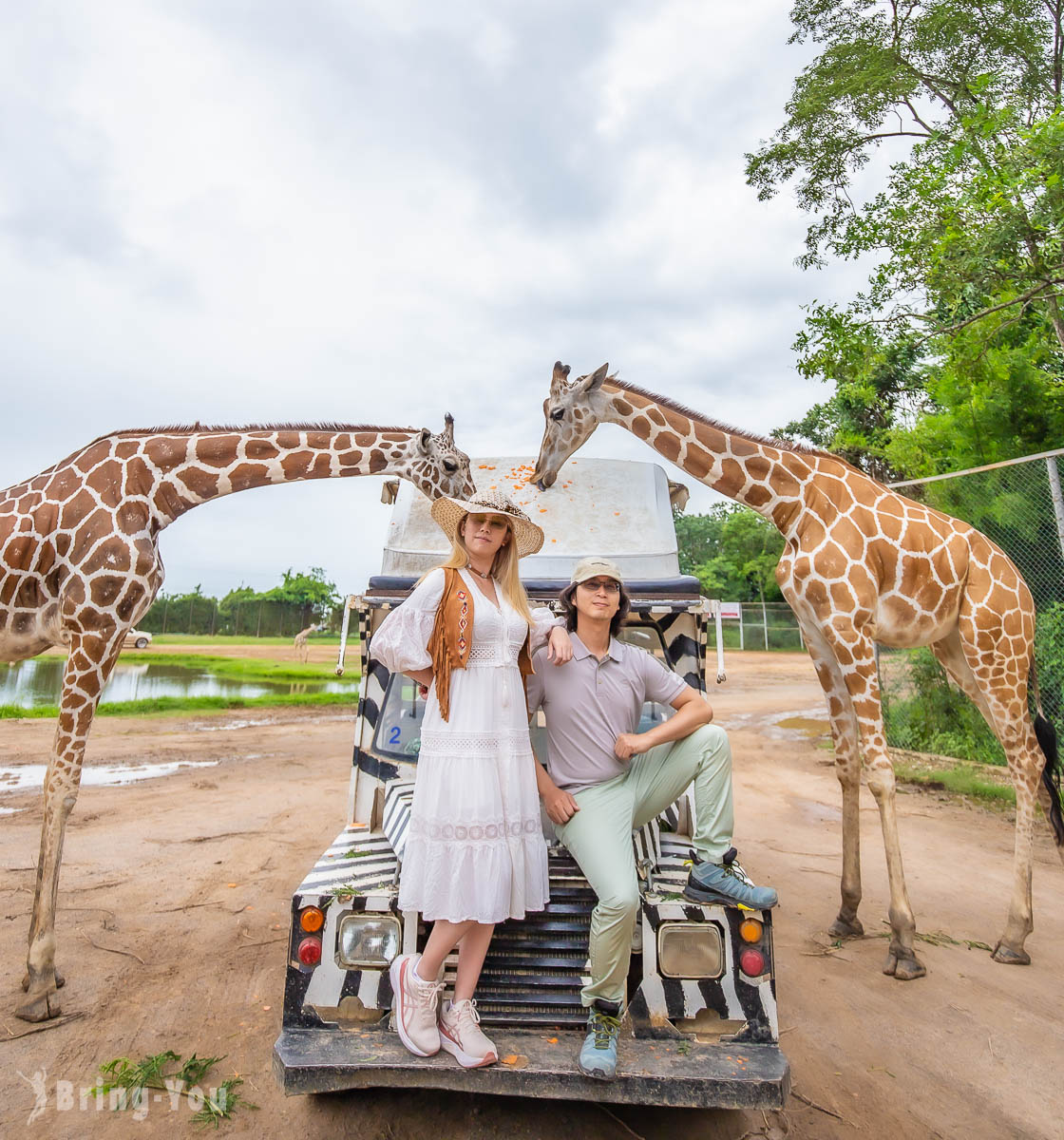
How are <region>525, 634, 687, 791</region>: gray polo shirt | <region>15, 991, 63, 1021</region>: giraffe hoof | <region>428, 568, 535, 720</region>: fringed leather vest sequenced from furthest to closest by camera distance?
<region>15, 991, 63, 1021</region>: giraffe hoof, <region>525, 634, 687, 791</region>: gray polo shirt, <region>428, 568, 535, 720</region>: fringed leather vest

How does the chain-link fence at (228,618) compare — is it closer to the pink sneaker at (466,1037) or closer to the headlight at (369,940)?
the headlight at (369,940)

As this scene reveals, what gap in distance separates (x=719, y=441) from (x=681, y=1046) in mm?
3876

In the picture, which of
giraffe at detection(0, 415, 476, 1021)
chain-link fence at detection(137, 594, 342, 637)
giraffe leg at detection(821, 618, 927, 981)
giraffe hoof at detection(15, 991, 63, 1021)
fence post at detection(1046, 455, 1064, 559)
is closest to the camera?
giraffe hoof at detection(15, 991, 63, 1021)

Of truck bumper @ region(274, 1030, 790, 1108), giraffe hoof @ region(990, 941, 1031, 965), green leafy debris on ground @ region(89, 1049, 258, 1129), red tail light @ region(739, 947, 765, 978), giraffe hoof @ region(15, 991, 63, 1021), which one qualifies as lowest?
giraffe hoof @ region(990, 941, 1031, 965)

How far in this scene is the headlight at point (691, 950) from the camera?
296 centimetres

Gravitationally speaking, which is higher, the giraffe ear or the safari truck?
the giraffe ear

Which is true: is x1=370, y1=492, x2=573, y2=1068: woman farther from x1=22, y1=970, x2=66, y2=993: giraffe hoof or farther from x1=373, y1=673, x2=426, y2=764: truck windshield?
x1=22, y1=970, x2=66, y2=993: giraffe hoof

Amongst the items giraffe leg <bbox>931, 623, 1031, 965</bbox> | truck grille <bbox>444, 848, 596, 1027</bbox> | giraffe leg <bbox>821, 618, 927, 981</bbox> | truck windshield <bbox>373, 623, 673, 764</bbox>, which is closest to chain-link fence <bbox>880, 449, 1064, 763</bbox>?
giraffe leg <bbox>931, 623, 1031, 965</bbox>

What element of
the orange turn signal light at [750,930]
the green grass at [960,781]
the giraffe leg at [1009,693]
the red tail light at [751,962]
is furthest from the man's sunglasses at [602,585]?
the green grass at [960,781]

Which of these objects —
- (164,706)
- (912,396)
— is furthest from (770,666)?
(164,706)

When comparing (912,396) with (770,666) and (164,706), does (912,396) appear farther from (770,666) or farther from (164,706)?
(164,706)

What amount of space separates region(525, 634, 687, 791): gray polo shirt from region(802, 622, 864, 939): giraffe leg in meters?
2.25

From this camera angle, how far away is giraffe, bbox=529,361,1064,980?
16.1ft

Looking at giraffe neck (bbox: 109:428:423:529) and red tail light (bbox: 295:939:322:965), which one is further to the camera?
giraffe neck (bbox: 109:428:423:529)
